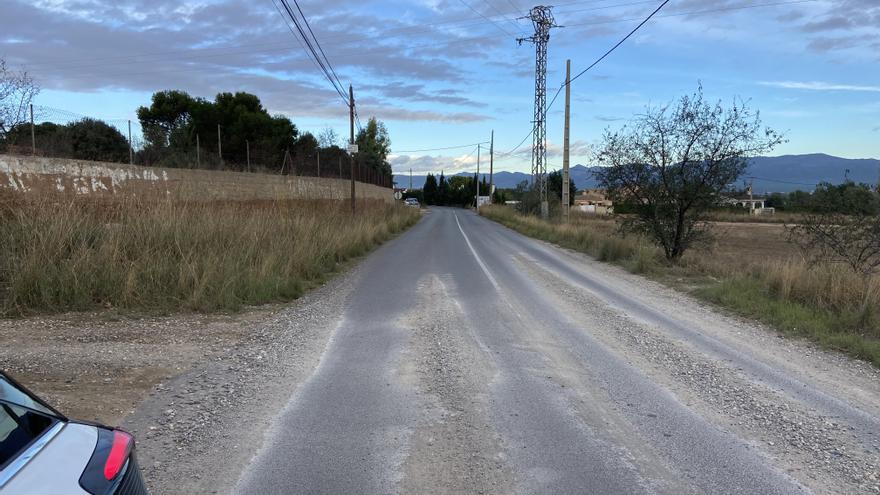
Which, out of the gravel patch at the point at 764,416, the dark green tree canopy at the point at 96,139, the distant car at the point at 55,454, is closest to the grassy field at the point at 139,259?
the gravel patch at the point at 764,416

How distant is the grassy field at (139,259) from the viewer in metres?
8.21

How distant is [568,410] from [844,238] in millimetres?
11586

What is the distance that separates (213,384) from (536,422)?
9.63 ft

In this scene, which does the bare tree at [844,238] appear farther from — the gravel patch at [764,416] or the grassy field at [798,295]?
the gravel patch at [764,416]

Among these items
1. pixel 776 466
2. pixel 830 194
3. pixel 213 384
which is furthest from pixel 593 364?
pixel 830 194

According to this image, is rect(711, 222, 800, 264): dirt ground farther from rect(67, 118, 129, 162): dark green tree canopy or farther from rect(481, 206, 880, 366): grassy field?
rect(67, 118, 129, 162): dark green tree canopy

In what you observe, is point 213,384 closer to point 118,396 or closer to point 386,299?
point 118,396

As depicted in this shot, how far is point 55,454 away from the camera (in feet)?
6.48

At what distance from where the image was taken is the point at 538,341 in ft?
23.9

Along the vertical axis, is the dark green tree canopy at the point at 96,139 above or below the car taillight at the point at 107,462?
above

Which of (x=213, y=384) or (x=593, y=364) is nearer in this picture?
(x=213, y=384)

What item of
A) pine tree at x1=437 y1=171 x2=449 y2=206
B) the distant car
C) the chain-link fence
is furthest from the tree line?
pine tree at x1=437 y1=171 x2=449 y2=206

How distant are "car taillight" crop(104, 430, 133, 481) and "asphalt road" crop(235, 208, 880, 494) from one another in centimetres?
140

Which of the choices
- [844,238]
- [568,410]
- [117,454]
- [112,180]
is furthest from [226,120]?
[117,454]
